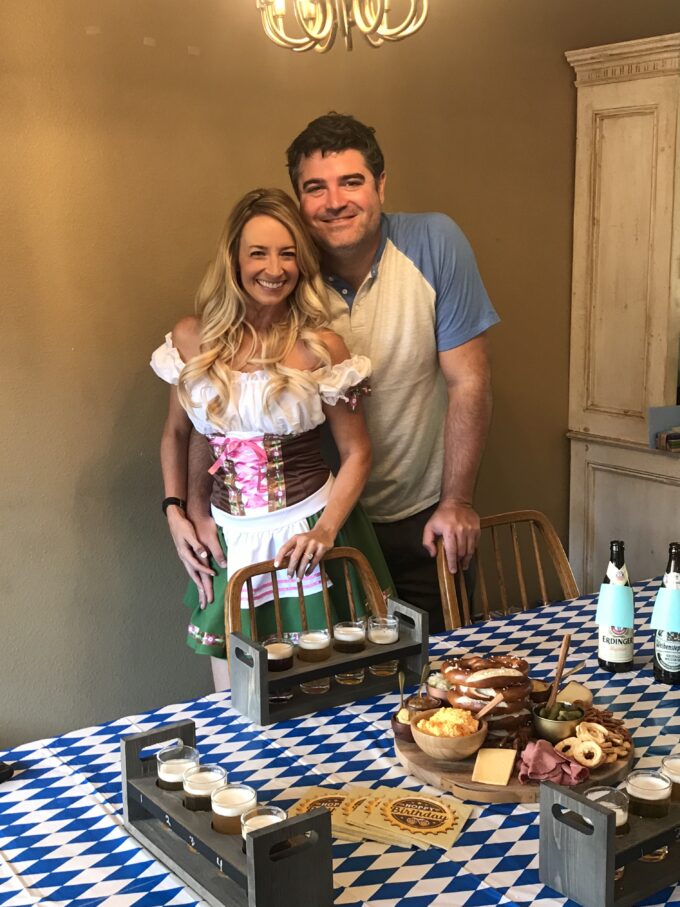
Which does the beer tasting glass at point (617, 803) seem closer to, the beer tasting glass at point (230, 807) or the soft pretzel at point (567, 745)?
the soft pretzel at point (567, 745)

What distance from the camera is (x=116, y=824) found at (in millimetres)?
1682

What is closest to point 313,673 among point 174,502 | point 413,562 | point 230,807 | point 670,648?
point 230,807

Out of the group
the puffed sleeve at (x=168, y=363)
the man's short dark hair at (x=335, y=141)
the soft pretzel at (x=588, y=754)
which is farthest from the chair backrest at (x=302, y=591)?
the man's short dark hair at (x=335, y=141)

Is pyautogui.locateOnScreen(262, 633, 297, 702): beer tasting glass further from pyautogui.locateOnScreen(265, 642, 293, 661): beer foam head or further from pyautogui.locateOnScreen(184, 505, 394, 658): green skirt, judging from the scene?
pyautogui.locateOnScreen(184, 505, 394, 658): green skirt

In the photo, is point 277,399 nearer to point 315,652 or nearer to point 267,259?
point 267,259

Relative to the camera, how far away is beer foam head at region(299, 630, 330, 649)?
2.11 meters

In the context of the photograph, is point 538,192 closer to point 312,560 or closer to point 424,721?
point 312,560

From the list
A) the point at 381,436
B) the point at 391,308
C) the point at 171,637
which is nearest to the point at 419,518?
the point at 381,436

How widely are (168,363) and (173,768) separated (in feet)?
4.46

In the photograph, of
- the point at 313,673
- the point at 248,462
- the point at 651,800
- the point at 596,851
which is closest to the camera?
the point at 596,851

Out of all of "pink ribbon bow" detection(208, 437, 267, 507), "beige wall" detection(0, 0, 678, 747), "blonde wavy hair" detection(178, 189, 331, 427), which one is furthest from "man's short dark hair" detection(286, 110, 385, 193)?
"pink ribbon bow" detection(208, 437, 267, 507)

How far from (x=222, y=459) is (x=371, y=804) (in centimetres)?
128

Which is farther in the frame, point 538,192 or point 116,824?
point 538,192

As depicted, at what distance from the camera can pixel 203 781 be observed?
1.60 metres
